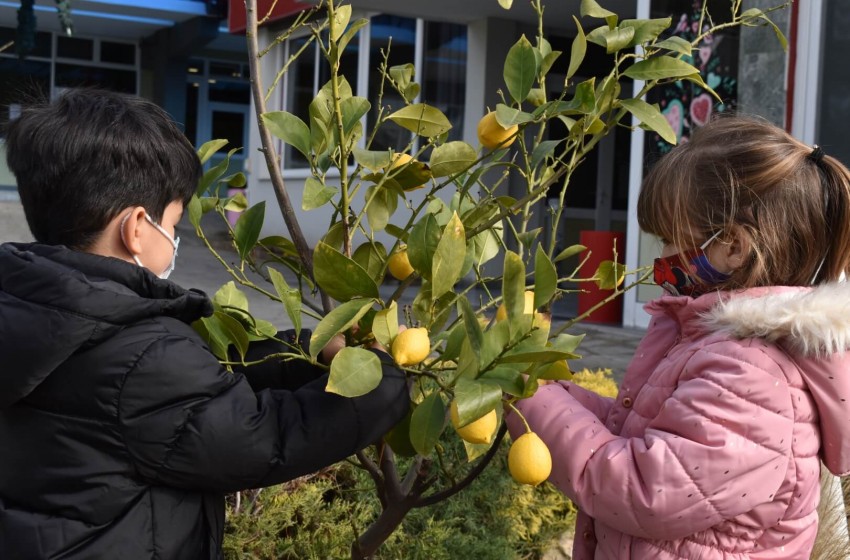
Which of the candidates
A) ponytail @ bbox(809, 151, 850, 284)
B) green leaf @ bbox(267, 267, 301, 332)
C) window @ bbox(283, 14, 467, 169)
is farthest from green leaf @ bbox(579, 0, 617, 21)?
window @ bbox(283, 14, 467, 169)

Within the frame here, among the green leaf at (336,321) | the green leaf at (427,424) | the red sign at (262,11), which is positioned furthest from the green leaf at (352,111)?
the red sign at (262,11)

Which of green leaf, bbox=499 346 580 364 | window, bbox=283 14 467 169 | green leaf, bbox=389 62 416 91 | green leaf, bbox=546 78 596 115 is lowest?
green leaf, bbox=499 346 580 364

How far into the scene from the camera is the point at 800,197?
5.13 ft

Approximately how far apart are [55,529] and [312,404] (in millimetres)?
412

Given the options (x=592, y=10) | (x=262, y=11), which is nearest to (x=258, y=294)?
(x=262, y=11)

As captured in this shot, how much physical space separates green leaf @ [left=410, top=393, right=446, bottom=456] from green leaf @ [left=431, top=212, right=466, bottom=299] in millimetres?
174

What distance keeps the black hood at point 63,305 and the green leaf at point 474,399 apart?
473 mm

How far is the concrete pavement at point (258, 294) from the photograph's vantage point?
19.8 feet

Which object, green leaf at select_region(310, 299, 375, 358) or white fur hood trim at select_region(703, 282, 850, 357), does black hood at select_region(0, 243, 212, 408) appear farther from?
white fur hood trim at select_region(703, 282, 850, 357)

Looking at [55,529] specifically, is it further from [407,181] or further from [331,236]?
[407,181]

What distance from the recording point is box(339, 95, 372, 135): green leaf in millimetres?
1418

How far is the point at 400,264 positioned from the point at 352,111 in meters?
0.25

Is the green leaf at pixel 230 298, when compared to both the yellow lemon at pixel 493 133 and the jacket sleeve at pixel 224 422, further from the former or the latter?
the yellow lemon at pixel 493 133

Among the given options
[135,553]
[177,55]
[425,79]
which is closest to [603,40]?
[135,553]
